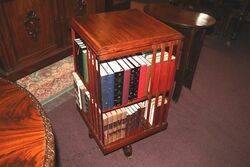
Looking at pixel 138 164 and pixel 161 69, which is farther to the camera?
pixel 138 164

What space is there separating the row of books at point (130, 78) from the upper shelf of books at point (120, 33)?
129 mm

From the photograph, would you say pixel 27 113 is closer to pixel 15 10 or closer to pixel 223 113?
pixel 15 10

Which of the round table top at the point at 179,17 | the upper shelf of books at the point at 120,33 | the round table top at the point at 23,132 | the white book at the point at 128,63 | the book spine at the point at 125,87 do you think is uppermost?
the upper shelf of books at the point at 120,33

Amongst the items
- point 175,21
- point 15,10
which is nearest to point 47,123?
point 175,21

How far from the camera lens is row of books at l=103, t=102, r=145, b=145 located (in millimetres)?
1437

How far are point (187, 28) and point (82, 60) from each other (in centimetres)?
89

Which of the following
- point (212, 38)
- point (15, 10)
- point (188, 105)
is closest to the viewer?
point (15, 10)

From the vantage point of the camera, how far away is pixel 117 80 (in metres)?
1.29

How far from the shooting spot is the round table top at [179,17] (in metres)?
1.81

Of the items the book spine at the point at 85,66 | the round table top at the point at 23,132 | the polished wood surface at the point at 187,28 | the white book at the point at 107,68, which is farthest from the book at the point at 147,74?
the round table top at the point at 23,132

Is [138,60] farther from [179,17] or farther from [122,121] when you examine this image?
[179,17]

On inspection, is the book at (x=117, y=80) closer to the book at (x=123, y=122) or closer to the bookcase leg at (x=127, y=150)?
the book at (x=123, y=122)

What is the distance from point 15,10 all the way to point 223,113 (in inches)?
81.2

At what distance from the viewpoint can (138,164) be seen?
62.8 inches
